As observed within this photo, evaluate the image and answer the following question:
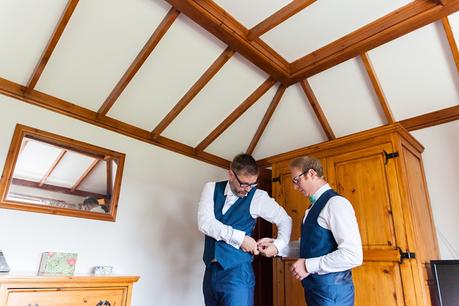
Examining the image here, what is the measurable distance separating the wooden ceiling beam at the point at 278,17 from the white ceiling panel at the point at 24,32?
4.98 feet

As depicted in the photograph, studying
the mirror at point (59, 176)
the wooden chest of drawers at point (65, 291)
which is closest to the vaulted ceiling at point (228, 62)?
the mirror at point (59, 176)

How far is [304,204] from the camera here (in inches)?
116

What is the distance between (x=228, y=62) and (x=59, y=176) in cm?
191

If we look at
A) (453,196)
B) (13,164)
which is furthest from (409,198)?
(13,164)

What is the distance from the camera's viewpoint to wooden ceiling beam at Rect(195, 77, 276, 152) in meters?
3.43

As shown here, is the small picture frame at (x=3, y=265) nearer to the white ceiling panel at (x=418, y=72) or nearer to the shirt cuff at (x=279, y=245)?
the shirt cuff at (x=279, y=245)

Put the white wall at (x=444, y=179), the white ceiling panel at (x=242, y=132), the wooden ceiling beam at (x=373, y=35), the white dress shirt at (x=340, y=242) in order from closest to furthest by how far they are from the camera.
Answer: the white dress shirt at (x=340, y=242), the wooden ceiling beam at (x=373, y=35), the white wall at (x=444, y=179), the white ceiling panel at (x=242, y=132)

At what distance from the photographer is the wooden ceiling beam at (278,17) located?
248 cm

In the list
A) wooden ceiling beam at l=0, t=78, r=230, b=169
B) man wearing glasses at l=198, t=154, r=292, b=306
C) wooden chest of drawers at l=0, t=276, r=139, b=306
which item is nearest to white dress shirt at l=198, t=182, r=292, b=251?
man wearing glasses at l=198, t=154, r=292, b=306

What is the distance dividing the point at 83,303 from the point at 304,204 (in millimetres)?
1993

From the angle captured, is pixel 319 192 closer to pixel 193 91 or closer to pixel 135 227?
pixel 193 91

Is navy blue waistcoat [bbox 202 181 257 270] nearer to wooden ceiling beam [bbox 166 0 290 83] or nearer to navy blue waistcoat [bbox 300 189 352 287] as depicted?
navy blue waistcoat [bbox 300 189 352 287]

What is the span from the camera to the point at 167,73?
9.82 ft

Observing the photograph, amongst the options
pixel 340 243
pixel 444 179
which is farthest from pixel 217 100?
pixel 444 179
